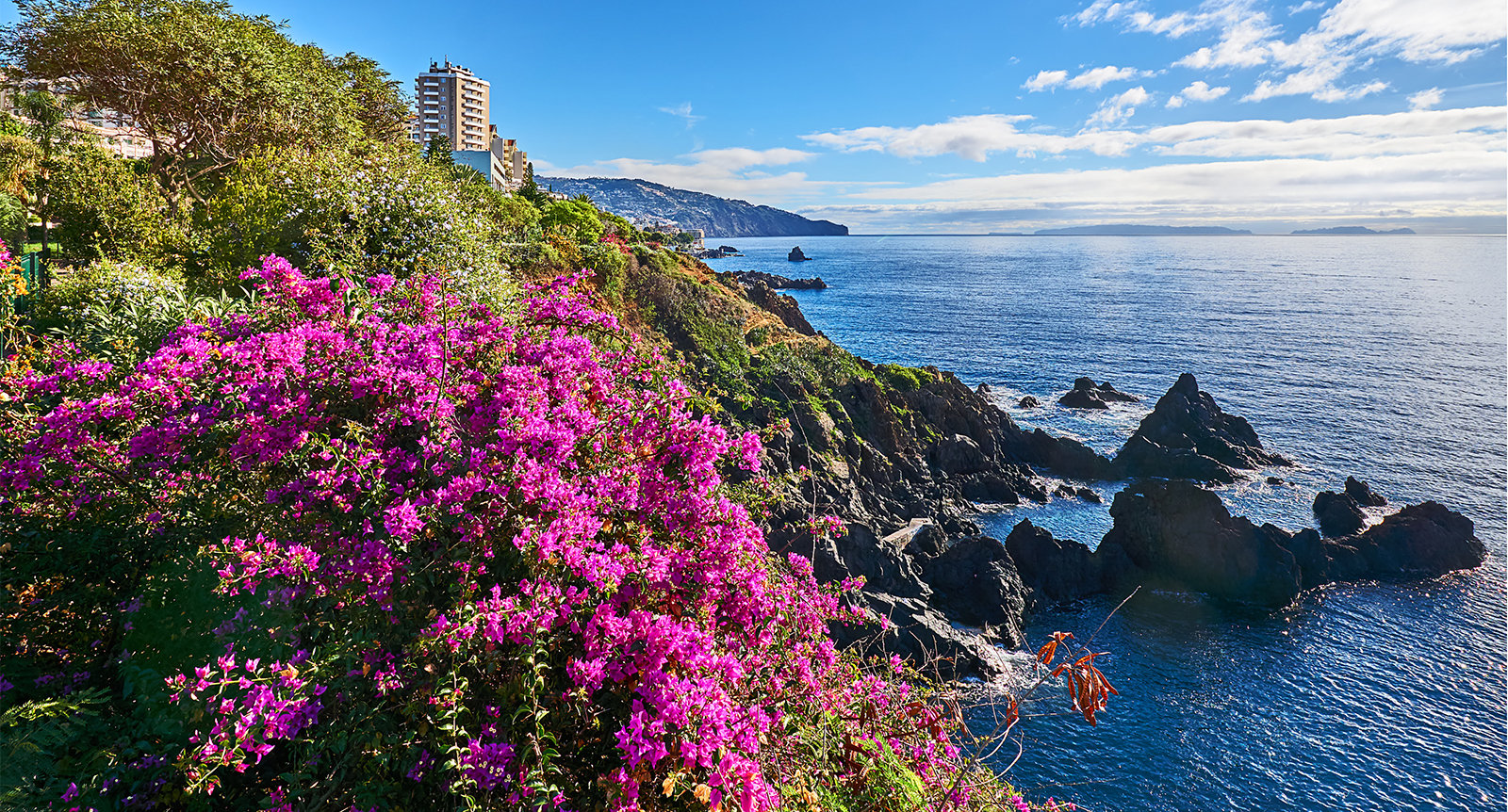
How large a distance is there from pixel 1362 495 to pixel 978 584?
25.1 meters

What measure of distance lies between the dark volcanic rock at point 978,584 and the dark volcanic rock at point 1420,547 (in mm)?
16735

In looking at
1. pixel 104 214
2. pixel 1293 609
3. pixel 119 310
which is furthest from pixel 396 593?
pixel 1293 609

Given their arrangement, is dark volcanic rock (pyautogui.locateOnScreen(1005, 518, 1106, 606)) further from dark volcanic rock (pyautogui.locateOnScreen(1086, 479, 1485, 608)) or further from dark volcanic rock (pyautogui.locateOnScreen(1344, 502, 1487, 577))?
dark volcanic rock (pyautogui.locateOnScreen(1344, 502, 1487, 577))

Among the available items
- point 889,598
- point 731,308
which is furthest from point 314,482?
point 731,308

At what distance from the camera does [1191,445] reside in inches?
1695

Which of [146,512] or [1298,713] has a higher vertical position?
[146,512]

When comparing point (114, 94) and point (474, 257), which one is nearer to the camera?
point (474, 257)

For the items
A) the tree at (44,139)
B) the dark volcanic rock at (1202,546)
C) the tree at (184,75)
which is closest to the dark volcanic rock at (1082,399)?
the dark volcanic rock at (1202,546)

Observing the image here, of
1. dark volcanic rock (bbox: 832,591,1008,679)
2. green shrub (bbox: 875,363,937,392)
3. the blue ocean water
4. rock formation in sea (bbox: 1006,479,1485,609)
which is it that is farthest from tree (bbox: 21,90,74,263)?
green shrub (bbox: 875,363,937,392)

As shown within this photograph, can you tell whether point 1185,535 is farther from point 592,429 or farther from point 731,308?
point 592,429

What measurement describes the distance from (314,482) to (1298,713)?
27.8 meters

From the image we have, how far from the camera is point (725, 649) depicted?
16.5ft

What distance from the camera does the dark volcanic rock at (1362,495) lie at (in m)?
36.8

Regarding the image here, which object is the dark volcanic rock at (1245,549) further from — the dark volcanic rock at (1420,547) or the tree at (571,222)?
the tree at (571,222)
